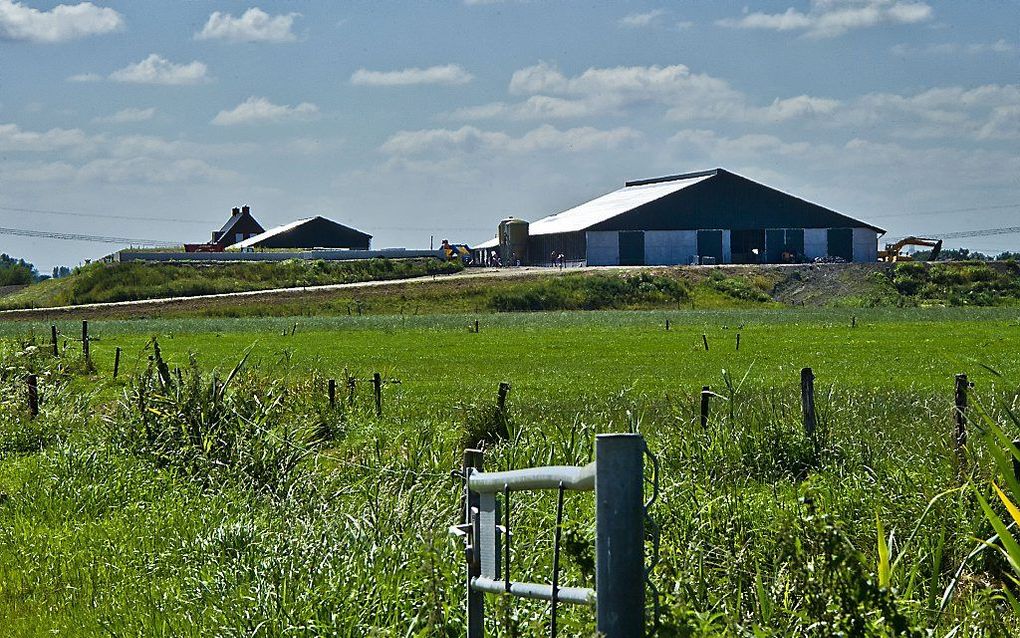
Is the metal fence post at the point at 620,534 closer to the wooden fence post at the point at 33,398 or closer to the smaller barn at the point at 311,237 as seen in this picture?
the wooden fence post at the point at 33,398

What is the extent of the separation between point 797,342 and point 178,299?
4288 centimetres

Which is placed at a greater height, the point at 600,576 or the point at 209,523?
the point at 600,576

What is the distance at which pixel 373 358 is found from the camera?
36.3 m

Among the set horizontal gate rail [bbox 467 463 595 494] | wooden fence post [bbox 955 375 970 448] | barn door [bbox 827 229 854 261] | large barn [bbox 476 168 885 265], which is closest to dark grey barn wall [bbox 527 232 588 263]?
large barn [bbox 476 168 885 265]

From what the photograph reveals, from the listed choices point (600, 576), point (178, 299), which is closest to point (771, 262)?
point (178, 299)

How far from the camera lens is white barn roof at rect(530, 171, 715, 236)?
93906 mm

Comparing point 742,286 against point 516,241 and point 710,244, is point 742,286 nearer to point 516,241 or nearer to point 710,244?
point 710,244

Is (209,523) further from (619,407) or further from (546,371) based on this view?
(546,371)

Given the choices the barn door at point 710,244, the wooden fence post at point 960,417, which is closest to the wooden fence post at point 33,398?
the wooden fence post at point 960,417


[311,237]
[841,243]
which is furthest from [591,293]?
[311,237]

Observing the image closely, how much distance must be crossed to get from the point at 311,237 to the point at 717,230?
43078 mm

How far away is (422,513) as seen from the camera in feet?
30.0

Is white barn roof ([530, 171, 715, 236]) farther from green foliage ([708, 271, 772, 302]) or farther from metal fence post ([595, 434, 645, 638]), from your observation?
metal fence post ([595, 434, 645, 638])

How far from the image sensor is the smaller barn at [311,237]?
4697 inches
